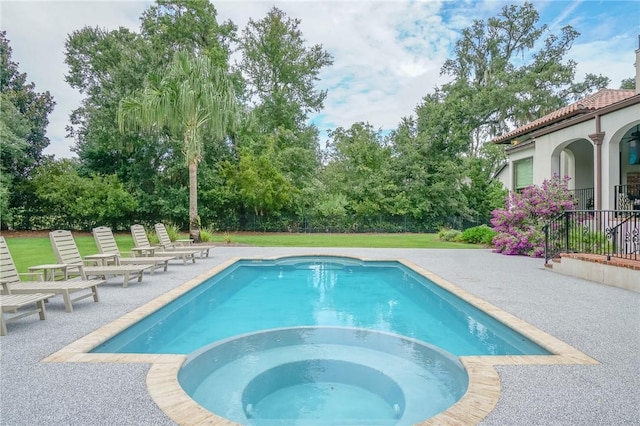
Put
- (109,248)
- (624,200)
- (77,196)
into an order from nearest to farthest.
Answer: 1. (109,248)
2. (624,200)
3. (77,196)

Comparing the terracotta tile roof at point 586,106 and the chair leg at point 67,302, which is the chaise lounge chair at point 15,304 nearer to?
the chair leg at point 67,302

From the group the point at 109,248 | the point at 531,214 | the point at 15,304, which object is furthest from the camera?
the point at 531,214

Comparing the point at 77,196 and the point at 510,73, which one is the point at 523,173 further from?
the point at 77,196

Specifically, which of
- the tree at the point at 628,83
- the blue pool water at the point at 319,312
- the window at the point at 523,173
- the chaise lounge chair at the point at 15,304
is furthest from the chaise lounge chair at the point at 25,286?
the tree at the point at 628,83

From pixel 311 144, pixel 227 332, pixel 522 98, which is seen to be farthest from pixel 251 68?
pixel 227 332

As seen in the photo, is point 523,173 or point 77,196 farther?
point 77,196

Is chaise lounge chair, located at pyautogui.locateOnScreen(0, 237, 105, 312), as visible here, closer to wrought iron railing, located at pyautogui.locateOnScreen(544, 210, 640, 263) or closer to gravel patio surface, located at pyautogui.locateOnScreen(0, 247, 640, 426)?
gravel patio surface, located at pyautogui.locateOnScreen(0, 247, 640, 426)

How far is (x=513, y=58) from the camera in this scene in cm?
3259

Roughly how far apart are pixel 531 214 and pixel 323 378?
11194 millimetres

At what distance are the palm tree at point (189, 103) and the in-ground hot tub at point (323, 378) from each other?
38.5ft

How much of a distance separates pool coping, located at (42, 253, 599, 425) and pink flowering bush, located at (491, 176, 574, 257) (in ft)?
26.3

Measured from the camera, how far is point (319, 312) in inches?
274

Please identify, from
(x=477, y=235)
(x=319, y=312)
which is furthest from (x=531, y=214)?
(x=319, y=312)

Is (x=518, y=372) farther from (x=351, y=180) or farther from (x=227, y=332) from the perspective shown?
(x=351, y=180)
